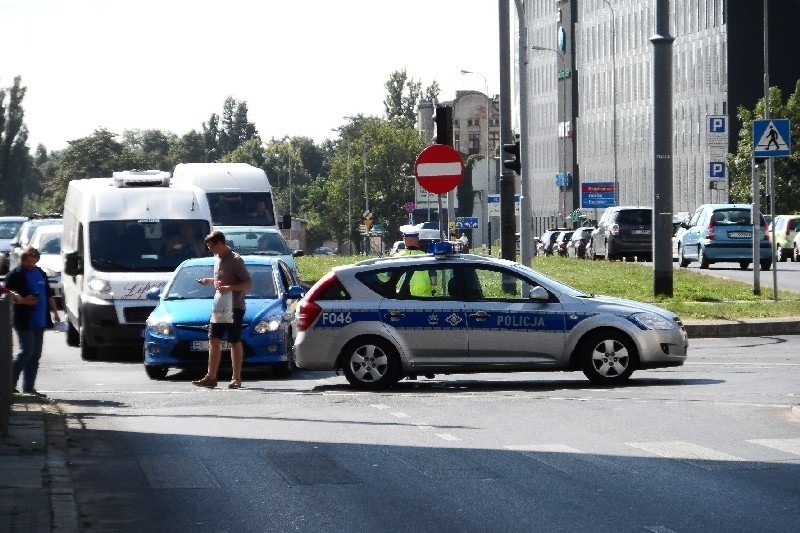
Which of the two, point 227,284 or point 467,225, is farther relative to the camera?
point 467,225

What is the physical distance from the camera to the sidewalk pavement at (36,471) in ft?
30.4

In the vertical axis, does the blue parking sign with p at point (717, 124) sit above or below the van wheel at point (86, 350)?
above

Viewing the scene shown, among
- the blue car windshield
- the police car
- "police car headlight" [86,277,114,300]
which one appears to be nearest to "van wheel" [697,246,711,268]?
"police car headlight" [86,277,114,300]

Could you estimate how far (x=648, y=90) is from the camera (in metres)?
117

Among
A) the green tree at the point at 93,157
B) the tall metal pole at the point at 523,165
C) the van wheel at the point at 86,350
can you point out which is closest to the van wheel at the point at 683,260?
the tall metal pole at the point at 523,165

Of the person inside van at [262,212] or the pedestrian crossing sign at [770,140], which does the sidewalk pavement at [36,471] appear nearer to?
the pedestrian crossing sign at [770,140]

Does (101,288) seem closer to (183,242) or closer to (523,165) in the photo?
(183,242)

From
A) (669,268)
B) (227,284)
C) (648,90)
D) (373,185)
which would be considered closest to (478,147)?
(373,185)

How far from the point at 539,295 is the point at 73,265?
→ 892cm

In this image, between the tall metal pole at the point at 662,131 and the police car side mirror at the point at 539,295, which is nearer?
the police car side mirror at the point at 539,295

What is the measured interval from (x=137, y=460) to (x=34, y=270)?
674 centimetres

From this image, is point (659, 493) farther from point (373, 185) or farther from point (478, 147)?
point (478, 147)

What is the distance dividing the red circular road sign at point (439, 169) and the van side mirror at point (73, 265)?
5.05 meters

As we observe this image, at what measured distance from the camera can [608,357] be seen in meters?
19.2
